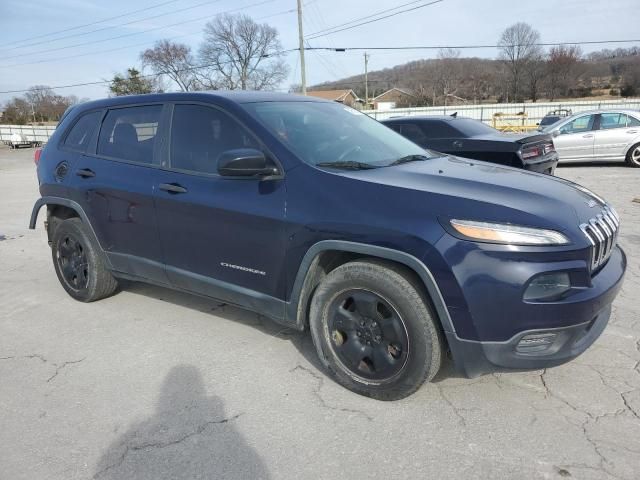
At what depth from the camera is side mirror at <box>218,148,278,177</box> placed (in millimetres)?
2887

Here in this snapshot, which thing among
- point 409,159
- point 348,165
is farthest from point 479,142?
point 348,165

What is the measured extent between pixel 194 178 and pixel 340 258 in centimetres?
121

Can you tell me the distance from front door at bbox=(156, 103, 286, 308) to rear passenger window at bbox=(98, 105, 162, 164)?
0.25 metres

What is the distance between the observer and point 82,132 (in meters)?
4.32

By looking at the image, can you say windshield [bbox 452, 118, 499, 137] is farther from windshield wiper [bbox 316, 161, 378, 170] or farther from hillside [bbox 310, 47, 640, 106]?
hillside [bbox 310, 47, 640, 106]

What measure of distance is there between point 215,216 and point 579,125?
12628 millimetres

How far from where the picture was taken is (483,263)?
235cm

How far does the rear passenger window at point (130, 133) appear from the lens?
3729 mm

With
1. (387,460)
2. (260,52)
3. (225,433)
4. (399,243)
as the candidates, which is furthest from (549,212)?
(260,52)

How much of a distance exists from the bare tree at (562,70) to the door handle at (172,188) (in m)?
74.2

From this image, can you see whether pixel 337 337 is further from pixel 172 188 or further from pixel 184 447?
pixel 172 188

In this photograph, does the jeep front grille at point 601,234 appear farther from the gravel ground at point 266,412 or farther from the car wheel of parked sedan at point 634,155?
the car wheel of parked sedan at point 634,155

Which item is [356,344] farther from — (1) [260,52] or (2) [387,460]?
(1) [260,52]

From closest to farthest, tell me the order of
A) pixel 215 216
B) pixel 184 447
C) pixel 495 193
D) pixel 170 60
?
pixel 184 447, pixel 495 193, pixel 215 216, pixel 170 60
